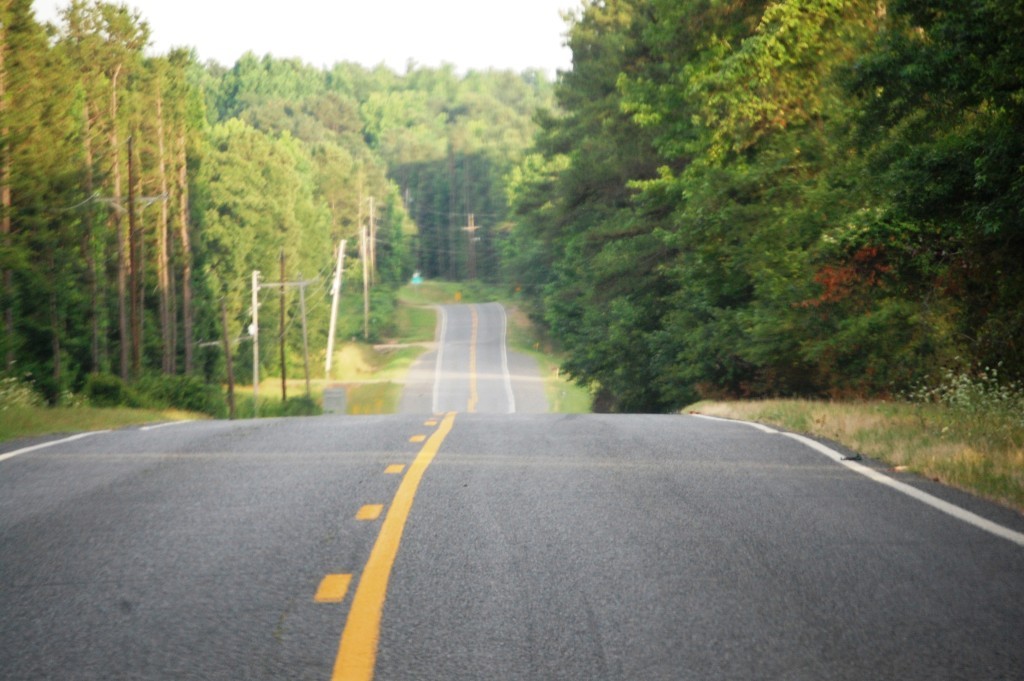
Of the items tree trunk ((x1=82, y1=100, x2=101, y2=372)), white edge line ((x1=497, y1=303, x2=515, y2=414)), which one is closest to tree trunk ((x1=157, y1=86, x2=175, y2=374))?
tree trunk ((x1=82, y1=100, x2=101, y2=372))

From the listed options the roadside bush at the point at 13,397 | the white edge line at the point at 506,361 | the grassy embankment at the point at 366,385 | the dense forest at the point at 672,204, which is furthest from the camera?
the white edge line at the point at 506,361

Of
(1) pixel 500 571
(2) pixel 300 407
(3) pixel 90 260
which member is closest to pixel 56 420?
(1) pixel 500 571

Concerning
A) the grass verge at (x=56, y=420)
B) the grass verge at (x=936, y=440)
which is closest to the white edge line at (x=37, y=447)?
the grass verge at (x=56, y=420)

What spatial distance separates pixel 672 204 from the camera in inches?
1494

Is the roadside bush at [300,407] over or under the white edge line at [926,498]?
under

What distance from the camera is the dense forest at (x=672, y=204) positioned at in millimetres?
14914

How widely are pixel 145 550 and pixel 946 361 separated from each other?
1420 centimetres

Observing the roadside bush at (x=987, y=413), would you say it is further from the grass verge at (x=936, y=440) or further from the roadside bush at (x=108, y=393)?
the roadside bush at (x=108, y=393)

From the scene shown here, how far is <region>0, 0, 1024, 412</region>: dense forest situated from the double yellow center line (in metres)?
7.45

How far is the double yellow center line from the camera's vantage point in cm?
505

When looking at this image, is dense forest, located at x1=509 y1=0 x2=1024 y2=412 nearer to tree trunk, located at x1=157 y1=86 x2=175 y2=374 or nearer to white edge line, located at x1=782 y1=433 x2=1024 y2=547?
white edge line, located at x1=782 y1=433 x2=1024 y2=547

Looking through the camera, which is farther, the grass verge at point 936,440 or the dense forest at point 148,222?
the dense forest at point 148,222

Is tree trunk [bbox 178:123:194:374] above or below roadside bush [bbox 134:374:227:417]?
above

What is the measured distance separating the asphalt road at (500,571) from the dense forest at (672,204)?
5.65m
